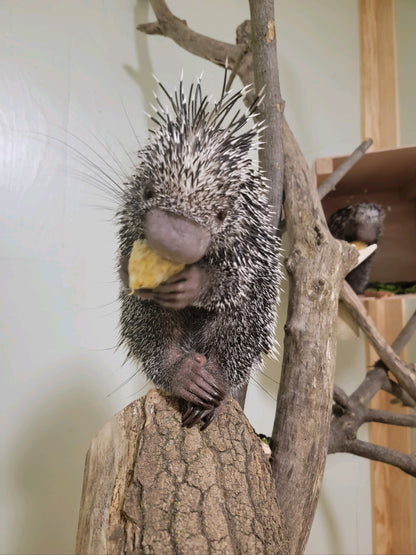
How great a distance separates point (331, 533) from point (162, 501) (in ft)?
5.51

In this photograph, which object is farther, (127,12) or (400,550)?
(400,550)

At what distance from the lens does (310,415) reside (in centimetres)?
116

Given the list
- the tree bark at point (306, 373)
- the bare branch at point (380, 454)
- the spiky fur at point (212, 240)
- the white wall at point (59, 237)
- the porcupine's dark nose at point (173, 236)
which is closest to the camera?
the porcupine's dark nose at point (173, 236)

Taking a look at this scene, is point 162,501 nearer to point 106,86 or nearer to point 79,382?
point 79,382

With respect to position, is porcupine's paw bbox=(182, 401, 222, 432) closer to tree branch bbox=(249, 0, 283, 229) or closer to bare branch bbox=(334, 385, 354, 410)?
tree branch bbox=(249, 0, 283, 229)

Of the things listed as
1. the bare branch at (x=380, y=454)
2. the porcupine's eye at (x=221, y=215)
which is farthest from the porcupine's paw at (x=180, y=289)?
the bare branch at (x=380, y=454)

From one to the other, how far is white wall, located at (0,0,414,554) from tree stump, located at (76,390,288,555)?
0.62 m

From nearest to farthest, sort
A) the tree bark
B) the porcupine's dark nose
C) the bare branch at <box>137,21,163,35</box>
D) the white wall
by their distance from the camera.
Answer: the porcupine's dark nose < the tree bark < the white wall < the bare branch at <box>137,21,163,35</box>

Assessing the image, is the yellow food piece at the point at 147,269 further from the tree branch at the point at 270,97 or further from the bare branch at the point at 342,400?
the bare branch at the point at 342,400

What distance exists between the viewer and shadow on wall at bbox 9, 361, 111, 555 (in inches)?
58.1

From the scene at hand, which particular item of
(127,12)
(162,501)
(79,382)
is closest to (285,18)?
(127,12)

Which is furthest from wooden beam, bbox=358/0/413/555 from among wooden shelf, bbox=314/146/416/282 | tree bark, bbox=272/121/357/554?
tree bark, bbox=272/121/357/554

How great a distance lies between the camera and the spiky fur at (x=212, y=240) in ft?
3.00

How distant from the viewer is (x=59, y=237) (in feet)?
5.34
